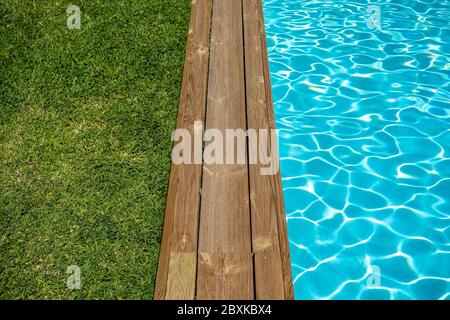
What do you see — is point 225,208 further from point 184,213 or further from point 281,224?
point 281,224

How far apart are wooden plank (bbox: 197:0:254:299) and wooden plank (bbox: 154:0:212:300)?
70mm

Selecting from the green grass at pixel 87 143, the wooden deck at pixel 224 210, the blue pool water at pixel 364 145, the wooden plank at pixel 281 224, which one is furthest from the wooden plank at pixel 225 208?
the blue pool water at pixel 364 145

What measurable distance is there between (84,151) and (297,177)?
82.5 inches

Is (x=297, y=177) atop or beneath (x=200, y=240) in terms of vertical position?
beneath

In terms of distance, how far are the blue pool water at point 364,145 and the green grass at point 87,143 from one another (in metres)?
1.33

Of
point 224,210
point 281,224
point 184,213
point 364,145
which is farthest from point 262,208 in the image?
point 364,145

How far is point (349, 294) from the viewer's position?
355 cm

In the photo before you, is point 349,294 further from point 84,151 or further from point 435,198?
point 84,151

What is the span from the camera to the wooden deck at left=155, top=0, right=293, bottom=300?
3215mm

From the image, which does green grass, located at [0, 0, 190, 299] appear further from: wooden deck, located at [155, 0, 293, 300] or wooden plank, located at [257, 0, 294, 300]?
wooden plank, located at [257, 0, 294, 300]

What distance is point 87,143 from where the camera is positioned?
4.42m

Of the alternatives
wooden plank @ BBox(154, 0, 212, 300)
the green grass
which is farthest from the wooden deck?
the green grass

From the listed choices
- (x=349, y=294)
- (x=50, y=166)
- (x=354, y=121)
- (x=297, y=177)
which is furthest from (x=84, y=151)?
(x=354, y=121)

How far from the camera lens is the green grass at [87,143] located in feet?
11.0
